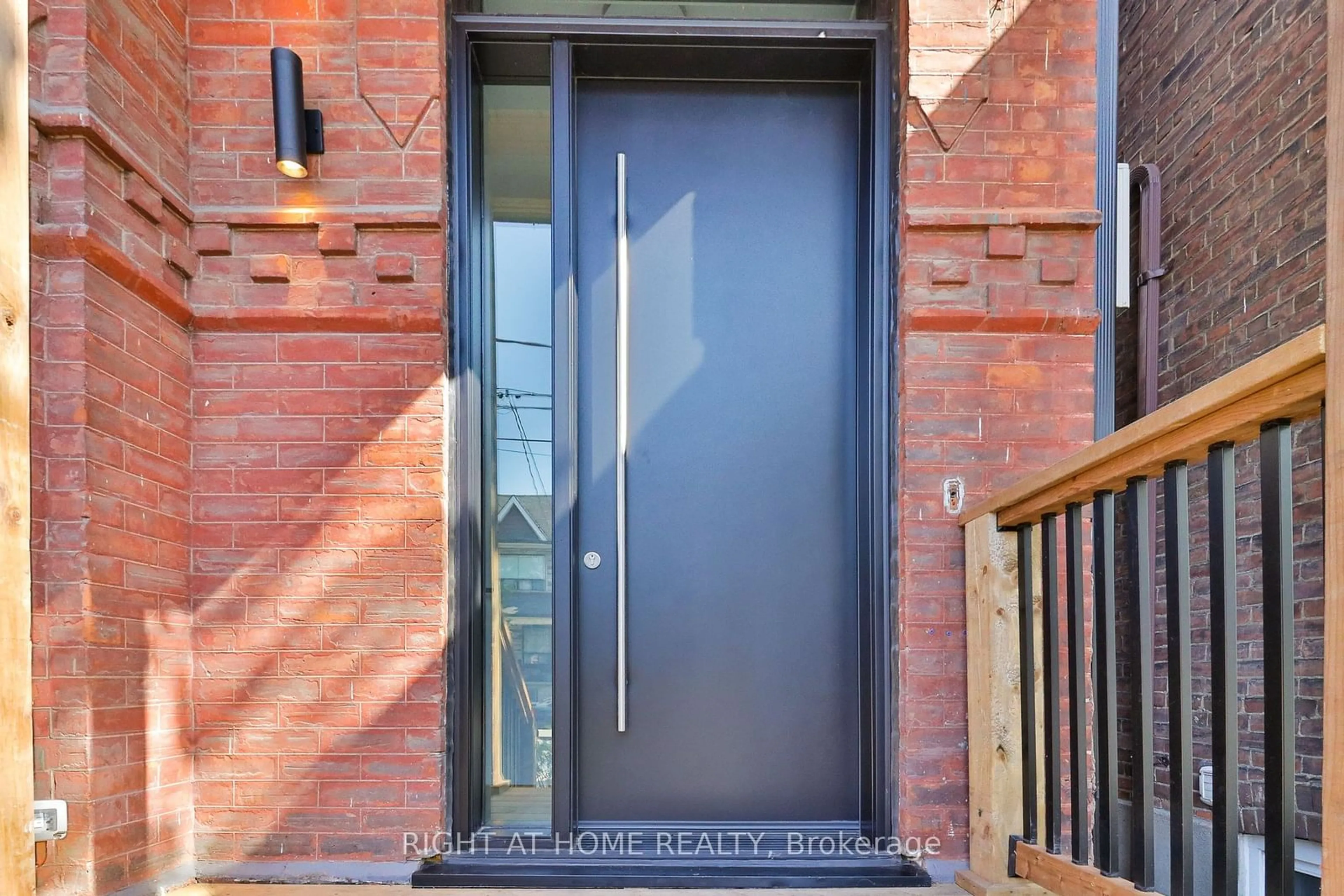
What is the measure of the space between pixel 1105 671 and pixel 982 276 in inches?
44.3

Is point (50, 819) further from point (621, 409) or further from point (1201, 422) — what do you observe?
point (1201, 422)

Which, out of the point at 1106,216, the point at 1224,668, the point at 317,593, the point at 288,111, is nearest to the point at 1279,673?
the point at 1224,668

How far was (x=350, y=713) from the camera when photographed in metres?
2.21

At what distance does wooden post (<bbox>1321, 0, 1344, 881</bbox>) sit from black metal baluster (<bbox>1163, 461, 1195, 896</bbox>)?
10.5 inches

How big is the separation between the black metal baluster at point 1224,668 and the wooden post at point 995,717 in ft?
2.52

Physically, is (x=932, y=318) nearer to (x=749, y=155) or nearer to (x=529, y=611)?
(x=749, y=155)

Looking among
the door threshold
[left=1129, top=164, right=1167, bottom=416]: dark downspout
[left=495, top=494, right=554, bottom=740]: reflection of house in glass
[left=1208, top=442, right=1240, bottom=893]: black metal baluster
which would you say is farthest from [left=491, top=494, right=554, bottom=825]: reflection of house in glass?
[left=1129, top=164, right=1167, bottom=416]: dark downspout

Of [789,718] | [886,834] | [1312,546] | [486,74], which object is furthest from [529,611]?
[1312,546]

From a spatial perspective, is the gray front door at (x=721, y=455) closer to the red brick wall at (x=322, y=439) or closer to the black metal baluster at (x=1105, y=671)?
the red brick wall at (x=322, y=439)

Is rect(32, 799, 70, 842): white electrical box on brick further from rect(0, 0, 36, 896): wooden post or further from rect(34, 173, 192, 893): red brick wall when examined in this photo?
rect(0, 0, 36, 896): wooden post

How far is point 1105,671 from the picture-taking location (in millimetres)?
1589

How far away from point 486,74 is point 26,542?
6.06 feet

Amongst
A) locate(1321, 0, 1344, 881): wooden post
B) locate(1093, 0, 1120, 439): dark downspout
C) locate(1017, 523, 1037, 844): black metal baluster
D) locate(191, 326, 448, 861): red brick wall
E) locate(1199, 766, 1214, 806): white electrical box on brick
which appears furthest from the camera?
locate(1199, 766, 1214, 806): white electrical box on brick

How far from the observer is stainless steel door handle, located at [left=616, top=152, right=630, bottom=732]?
93.3 inches
